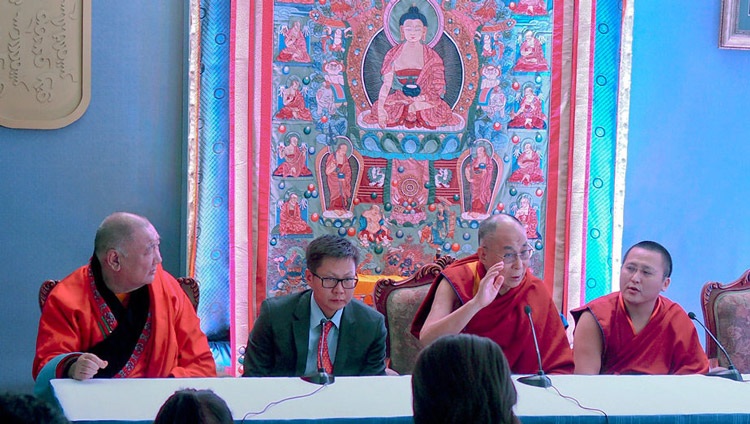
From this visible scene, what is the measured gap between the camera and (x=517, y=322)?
308 cm

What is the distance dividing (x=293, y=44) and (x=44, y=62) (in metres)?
1.13

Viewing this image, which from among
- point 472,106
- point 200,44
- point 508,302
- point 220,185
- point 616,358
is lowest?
point 616,358

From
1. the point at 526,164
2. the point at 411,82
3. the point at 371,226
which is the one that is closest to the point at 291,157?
the point at 371,226

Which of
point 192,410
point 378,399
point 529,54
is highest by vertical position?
point 529,54

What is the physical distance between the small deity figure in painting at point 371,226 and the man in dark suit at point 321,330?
1.35m

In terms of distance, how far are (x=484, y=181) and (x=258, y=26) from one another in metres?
1.32

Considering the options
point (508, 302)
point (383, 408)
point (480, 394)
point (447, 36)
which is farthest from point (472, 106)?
point (480, 394)

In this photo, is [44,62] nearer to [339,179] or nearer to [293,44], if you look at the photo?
[293,44]

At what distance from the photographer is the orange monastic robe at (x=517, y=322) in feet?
9.93

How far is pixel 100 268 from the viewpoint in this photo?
2836 millimetres

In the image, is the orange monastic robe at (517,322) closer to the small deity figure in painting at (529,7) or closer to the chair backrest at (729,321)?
the chair backrest at (729,321)

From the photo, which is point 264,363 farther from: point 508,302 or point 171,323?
point 508,302

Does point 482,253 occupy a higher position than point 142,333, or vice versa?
point 482,253

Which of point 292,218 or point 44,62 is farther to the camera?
point 292,218
